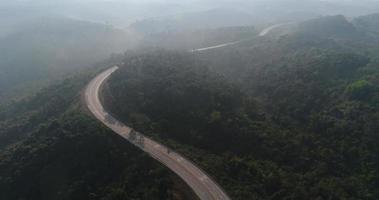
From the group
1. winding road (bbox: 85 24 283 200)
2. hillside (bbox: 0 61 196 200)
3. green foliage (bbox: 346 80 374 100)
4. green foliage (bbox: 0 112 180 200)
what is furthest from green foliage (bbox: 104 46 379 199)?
green foliage (bbox: 0 112 180 200)

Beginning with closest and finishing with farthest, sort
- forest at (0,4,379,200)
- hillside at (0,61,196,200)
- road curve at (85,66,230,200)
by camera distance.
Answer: road curve at (85,66,230,200) → hillside at (0,61,196,200) → forest at (0,4,379,200)

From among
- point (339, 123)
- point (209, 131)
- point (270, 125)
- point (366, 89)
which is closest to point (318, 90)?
point (366, 89)

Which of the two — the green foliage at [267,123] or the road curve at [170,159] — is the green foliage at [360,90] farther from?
the road curve at [170,159]

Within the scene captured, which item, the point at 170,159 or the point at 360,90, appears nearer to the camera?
the point at 170,159

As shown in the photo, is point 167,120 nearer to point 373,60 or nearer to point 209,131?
point 209,131

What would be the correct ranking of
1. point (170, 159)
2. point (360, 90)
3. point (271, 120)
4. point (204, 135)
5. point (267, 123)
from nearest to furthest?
point (170, 159) < point (204, 135) < point (267, 123) < point (271, 120) < point (360, 90)

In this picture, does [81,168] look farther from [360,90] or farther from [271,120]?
[360,90]

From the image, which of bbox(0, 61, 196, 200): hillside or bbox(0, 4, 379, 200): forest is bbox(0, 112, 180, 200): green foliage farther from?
bbox(0, 4, 379, 200): forest

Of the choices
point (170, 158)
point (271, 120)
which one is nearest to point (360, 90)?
point (271, 120)

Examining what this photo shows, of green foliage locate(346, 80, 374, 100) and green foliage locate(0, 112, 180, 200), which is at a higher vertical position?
green foliage locate(346, 80, 374, 100)
